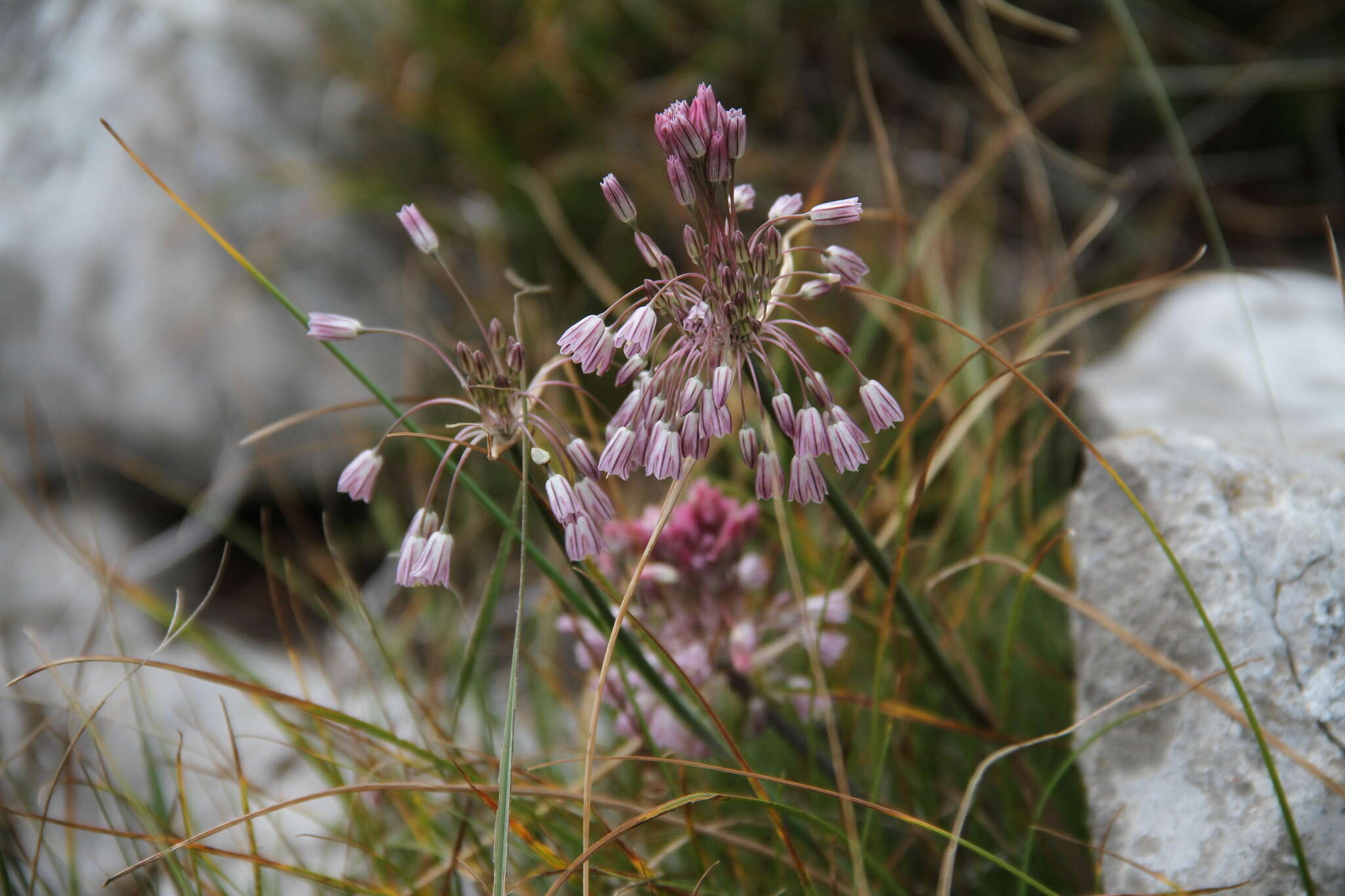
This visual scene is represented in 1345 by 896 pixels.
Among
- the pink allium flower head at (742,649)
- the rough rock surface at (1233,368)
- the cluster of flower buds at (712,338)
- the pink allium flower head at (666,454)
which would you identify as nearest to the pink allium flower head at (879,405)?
the cluster of flower buds at (712,338)

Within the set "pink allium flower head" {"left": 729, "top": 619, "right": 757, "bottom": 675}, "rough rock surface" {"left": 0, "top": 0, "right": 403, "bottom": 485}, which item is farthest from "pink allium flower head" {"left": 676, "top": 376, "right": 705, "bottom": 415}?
"rough rock surface" {"left": 0, "top": 0, "right": 403, "bottom": 485}

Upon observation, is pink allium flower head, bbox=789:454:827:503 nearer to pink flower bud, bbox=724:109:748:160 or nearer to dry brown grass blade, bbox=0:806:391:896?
pink flower bud, bbox=724:109:748:160

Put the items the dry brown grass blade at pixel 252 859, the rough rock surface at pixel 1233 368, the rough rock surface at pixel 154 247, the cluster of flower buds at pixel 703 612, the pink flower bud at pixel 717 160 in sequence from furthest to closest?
1. the rough rock surface at pixel 154 247
2. the rough rock surface at pixel 1233 368
3. the cluster of flower buds at pixel 703 612
4. the dry brown grass blade at pixel 252 859
5. the pink flower bud at pixel 717 160

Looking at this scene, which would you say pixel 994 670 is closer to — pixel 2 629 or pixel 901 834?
pixel 901 834

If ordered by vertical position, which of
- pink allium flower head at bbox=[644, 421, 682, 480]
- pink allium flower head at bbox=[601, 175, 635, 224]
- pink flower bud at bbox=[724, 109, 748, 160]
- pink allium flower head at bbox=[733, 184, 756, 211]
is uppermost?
pink flower bud at bbox=[724, 109, 748, 160]

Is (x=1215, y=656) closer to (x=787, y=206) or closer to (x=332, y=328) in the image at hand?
(x=787, y=206)

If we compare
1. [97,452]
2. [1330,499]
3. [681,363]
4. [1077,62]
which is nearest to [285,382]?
[97,452]

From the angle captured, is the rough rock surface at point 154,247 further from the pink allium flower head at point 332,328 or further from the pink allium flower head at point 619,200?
the pink allium flower head at point 619,200
